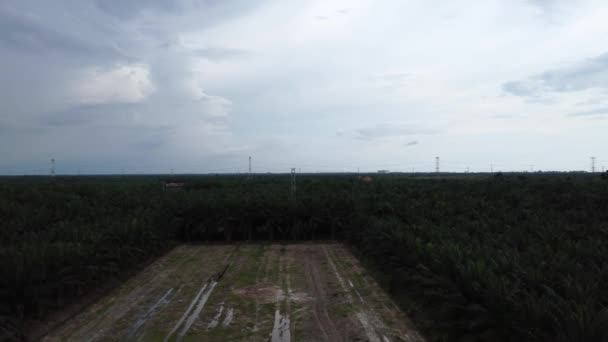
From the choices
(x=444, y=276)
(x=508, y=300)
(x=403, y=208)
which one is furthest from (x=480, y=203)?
(x=508, y=300)

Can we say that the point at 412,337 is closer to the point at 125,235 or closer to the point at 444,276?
the point at 444,276

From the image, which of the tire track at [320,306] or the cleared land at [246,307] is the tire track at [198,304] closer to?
the cleared land at [246,307]

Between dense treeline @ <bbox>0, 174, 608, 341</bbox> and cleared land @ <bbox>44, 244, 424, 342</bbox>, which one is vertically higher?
dense treeline @ <bbox>0, 174, 608, 341</bbox>

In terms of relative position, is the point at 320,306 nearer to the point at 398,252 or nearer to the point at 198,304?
the point at 198,304

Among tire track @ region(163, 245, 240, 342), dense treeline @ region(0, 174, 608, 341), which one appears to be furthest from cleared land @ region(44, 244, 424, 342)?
dense treeline @ region(0, 174, 608, 341)

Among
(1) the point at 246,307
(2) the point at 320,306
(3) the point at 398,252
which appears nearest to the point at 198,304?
(1) the point at 246,307

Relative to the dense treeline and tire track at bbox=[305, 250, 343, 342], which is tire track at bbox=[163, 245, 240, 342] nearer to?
tire track at bbox=[305, 250, 343, 342]
